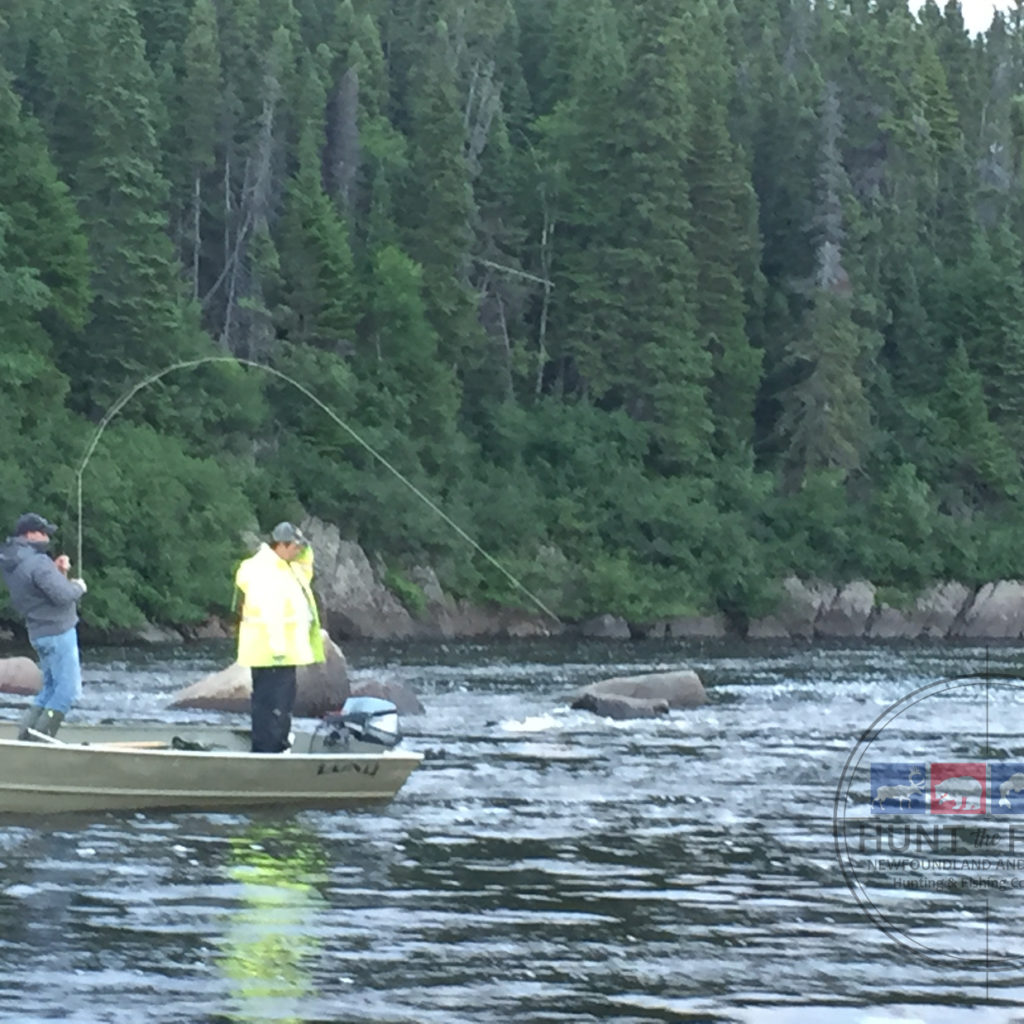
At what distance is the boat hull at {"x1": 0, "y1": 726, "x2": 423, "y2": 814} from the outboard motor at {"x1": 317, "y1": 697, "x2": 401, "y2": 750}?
0.40ft

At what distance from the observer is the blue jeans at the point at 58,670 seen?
16.0 m

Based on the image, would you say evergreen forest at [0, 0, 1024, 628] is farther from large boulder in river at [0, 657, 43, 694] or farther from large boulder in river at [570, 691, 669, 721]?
large boulder in river at [570, 691, 669, 721]

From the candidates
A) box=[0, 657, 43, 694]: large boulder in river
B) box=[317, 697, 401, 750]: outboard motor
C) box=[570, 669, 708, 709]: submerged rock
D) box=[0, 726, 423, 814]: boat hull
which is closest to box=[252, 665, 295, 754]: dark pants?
box=[0, 726, 423, 814]: boat hull

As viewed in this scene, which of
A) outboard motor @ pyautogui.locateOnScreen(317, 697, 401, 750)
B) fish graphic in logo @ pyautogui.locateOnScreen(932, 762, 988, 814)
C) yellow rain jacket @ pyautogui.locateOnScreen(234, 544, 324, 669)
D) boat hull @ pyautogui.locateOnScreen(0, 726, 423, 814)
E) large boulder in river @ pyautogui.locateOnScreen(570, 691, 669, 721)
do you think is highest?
yellow rain jacket @ pyautogui.locateOnScreen(234, 544, 324, 669)

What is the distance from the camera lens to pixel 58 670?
16.1 m

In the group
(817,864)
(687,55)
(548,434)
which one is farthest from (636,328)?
(817,864)

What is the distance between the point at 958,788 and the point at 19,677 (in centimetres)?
1285

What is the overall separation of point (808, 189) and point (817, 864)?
65755 mm

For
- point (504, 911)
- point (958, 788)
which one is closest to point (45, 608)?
point (504, 911)

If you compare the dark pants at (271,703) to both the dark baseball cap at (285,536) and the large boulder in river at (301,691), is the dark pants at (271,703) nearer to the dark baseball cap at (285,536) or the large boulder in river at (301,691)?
the dark baseball cap at (285,536)

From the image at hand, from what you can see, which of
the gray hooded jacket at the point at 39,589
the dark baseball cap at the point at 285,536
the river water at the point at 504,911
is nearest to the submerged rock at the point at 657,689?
the river water at the point at 504,911

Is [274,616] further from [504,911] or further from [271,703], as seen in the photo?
[504,911]

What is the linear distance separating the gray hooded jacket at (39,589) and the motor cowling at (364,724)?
6.98 ft

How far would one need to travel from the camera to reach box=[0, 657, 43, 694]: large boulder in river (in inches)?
1096
